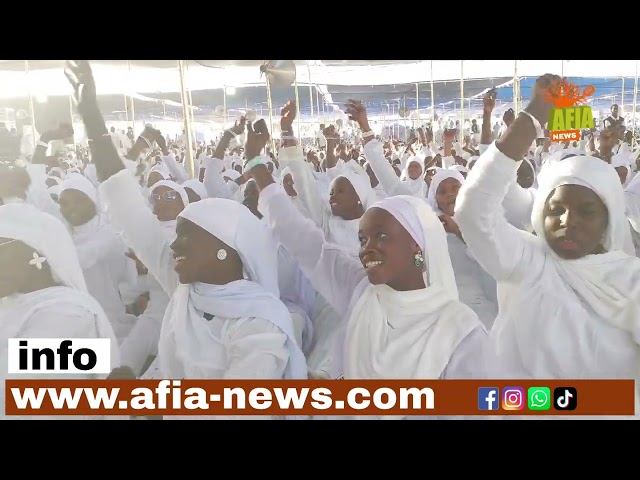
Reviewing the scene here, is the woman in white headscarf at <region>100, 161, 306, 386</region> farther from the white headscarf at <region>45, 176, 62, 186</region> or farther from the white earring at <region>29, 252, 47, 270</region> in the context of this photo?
the white earring at <region>29, 252, 47, 270</region>

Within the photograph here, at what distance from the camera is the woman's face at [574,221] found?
9.04 ft

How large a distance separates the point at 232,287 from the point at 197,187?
46 centimetres

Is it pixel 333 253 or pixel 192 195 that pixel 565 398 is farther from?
pixel 192 195

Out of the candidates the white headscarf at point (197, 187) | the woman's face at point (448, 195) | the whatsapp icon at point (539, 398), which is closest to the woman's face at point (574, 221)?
the woman's face at point (448, 195)

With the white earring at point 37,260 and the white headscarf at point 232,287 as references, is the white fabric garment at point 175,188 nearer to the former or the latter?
the white headscarf at point 232,287

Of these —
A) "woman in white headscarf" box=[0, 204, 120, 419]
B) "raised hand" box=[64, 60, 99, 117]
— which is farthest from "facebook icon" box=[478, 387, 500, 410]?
"raised hand" box=[64, 60, 99, 117]

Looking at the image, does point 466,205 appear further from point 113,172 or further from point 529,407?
point 113,172

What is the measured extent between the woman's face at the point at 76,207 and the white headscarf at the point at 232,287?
41cm

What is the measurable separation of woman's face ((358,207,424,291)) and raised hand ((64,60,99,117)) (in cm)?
125

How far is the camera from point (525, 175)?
109 inches

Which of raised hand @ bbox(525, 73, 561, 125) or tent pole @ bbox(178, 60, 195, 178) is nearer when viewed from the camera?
raised hand @ bbox(525, 73, 561, 125)

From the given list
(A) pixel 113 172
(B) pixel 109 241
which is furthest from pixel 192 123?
(B) pixel 109 241

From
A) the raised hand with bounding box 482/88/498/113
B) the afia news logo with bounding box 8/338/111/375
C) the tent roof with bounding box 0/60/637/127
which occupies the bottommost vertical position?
the afia news logo with bounding box 8/338/111/375

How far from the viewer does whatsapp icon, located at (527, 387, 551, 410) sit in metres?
2.94
